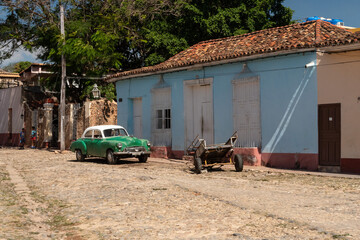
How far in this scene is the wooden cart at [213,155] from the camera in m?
14.0

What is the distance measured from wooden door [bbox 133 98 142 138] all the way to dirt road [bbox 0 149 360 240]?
8335 millimetres

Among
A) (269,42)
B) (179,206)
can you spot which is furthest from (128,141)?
(179,206)

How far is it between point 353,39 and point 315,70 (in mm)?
1673

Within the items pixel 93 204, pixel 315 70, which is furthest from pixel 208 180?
pixel 315 70

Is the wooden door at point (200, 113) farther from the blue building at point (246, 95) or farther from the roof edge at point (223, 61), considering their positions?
the roof edge at point (223, 61)

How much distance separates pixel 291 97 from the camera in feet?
50.6

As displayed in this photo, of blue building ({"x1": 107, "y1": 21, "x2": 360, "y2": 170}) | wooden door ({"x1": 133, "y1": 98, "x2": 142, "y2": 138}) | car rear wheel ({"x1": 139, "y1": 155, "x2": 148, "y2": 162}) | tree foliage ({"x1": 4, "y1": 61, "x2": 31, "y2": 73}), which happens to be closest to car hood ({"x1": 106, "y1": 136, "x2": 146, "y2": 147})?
car rear wheel ({"x1": 139, "y1": 155, "x2": 148, "y2": 162})

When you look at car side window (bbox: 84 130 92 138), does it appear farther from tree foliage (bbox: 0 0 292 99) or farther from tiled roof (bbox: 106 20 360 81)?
tree foliage (bbox: 0 0 292 99)

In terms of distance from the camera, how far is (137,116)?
72.9ft

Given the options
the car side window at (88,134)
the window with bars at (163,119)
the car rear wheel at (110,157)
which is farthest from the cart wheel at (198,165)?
the window with bars at (163,119)

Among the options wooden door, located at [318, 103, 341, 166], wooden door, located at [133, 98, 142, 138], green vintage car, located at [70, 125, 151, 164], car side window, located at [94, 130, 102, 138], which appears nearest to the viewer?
wooden door, located at [318, 103, 341, 166]

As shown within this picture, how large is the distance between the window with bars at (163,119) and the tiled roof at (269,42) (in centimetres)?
186

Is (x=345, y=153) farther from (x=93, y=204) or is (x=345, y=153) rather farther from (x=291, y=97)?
(x=93, y=204)

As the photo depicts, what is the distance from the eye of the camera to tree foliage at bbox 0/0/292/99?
26641 millimetres
